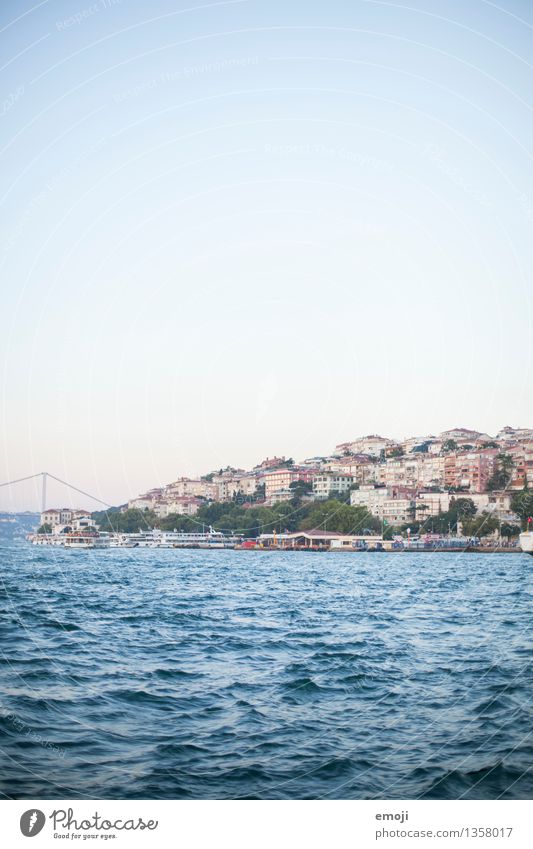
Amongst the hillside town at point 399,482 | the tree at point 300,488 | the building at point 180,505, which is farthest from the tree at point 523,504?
the building at point 180,505

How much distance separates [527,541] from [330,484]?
20.8 meters

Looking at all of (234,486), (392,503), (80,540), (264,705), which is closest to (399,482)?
(392,503)

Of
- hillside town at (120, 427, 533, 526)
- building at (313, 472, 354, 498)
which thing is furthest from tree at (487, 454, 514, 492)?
building at (313, 472, 354, 498)

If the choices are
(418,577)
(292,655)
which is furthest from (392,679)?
(418,577)

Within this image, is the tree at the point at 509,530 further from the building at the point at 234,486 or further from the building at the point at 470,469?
the building at the point at 234,486

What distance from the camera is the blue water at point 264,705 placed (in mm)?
6062

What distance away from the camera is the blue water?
6.06 metres

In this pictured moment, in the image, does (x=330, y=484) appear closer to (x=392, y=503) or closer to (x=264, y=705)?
(x=392, y=503)

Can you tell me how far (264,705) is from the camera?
8.21 m

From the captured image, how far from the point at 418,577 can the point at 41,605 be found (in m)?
19.8

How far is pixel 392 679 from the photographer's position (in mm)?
9477

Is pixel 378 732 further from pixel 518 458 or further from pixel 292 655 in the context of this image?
pixel 518 458

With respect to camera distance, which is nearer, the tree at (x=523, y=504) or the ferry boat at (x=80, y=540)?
the tree at (x=523, y=504)

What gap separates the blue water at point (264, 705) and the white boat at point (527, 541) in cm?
4207
